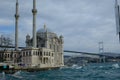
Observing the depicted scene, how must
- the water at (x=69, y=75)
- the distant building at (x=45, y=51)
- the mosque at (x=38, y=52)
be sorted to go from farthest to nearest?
the distant building at (x=45, y=51) < the mosque at (x=38, y=52) < the water at (x=69, y=75)

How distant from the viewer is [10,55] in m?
128

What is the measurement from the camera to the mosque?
109812 mm

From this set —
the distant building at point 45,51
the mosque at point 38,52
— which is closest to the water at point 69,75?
the mosque at point 38,52

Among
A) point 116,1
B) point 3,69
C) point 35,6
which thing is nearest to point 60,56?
point 35,6

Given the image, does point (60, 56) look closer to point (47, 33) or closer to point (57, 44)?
point (57, 44)

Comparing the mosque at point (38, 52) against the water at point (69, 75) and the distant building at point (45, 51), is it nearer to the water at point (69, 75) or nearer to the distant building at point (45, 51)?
the distant building at point (45, 51)

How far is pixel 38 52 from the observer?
114 meters

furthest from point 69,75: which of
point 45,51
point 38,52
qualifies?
point 45,51

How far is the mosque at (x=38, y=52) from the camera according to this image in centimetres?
10981

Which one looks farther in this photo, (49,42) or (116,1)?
(49,42)

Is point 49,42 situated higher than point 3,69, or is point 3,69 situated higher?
point 49,42

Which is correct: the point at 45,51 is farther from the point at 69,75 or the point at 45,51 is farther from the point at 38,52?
the point at 69,75

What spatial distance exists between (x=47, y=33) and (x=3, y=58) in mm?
25537

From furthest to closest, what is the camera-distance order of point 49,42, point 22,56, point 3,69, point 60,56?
1. point 60,56
2. point 49,42
3. point 22,56
4. point 3,69
